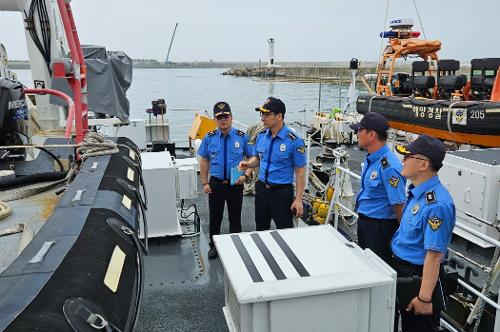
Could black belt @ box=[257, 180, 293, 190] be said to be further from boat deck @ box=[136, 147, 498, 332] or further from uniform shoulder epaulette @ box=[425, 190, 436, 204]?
uniform shoulder epaulette @ box=[425, 190, 436, 204]

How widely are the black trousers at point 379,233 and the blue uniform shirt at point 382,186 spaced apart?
0.11 feet

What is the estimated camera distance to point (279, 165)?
337cm

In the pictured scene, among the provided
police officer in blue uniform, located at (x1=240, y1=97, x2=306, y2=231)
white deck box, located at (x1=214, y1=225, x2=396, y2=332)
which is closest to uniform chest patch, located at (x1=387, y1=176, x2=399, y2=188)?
white deck box, located at (x1=214, y1=225, x2=396, y2=332)

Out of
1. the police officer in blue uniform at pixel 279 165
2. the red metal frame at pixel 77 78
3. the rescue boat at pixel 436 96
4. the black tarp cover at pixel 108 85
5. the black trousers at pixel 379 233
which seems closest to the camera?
the black trousers at pixel 379 233

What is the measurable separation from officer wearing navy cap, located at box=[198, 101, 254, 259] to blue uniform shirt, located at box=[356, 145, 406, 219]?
50.9 inches

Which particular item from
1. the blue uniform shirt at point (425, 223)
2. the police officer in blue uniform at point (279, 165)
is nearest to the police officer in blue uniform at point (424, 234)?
the blue uniform shirt at point (425, 223)

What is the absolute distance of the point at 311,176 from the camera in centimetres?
552

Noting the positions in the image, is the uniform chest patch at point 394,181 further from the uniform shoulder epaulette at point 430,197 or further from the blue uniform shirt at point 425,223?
the uniform shoulder epaulette at point 430,197

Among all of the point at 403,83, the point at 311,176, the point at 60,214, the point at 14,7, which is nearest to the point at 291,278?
the point at 60,214

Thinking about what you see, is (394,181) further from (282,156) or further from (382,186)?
(282,156)

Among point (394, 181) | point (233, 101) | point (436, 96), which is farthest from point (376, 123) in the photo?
point (233, 101)

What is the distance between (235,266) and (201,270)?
2056mm

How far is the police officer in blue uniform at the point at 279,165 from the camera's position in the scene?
330cm

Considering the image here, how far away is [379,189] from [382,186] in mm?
28
